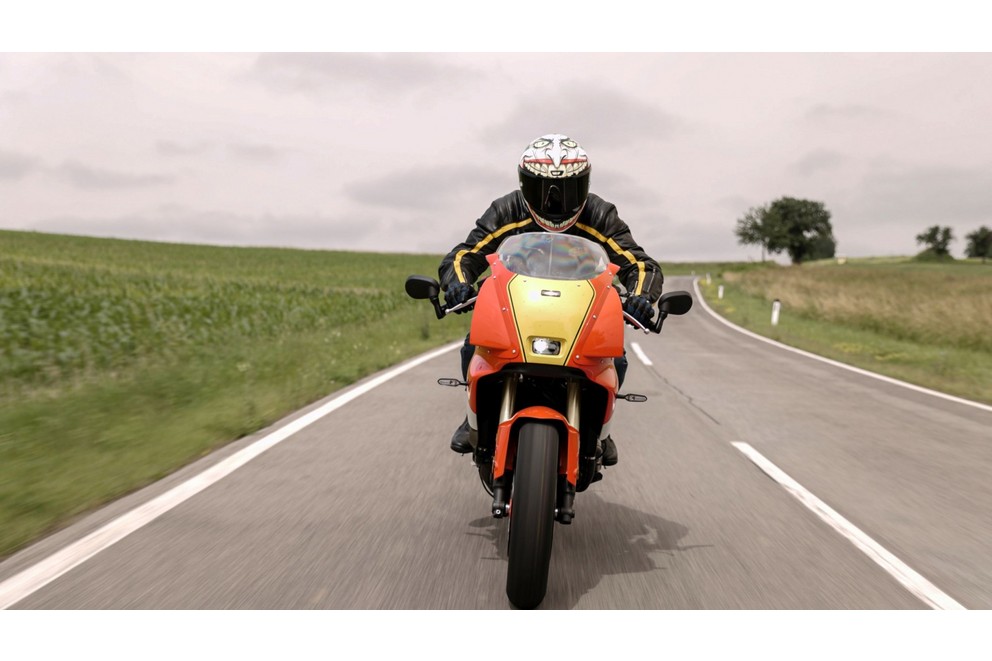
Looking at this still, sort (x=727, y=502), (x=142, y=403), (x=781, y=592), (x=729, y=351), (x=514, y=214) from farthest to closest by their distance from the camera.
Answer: (x=729, y=351)
(x=142, y=403)
(x=727, y=502)
(x=514, y=214)
(x=781, y=592)

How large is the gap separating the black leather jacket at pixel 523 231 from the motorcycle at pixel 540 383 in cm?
68

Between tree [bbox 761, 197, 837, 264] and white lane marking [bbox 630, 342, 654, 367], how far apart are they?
10454cm

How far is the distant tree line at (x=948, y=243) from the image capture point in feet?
379

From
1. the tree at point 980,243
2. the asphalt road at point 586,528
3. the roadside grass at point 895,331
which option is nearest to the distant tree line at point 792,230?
the tree at point 980,243

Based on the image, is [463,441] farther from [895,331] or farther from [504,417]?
[895,331]

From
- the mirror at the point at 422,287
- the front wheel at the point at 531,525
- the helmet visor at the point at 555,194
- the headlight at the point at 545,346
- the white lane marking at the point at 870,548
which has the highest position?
the helmet visor at the point at 555,194

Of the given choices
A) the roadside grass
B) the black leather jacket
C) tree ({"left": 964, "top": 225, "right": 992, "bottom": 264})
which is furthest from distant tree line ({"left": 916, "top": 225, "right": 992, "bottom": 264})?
the black leather jacket

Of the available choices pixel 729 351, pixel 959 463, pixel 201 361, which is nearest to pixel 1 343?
pixel 201 361

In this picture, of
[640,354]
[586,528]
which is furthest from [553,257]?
[640,354]

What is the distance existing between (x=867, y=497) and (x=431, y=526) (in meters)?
3.02

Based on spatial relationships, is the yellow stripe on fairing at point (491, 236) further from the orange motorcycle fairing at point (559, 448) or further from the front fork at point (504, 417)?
the orange motorcycle fairing at point (559, 448)

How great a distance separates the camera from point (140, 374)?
28.4 feet

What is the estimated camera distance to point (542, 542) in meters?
2.89
